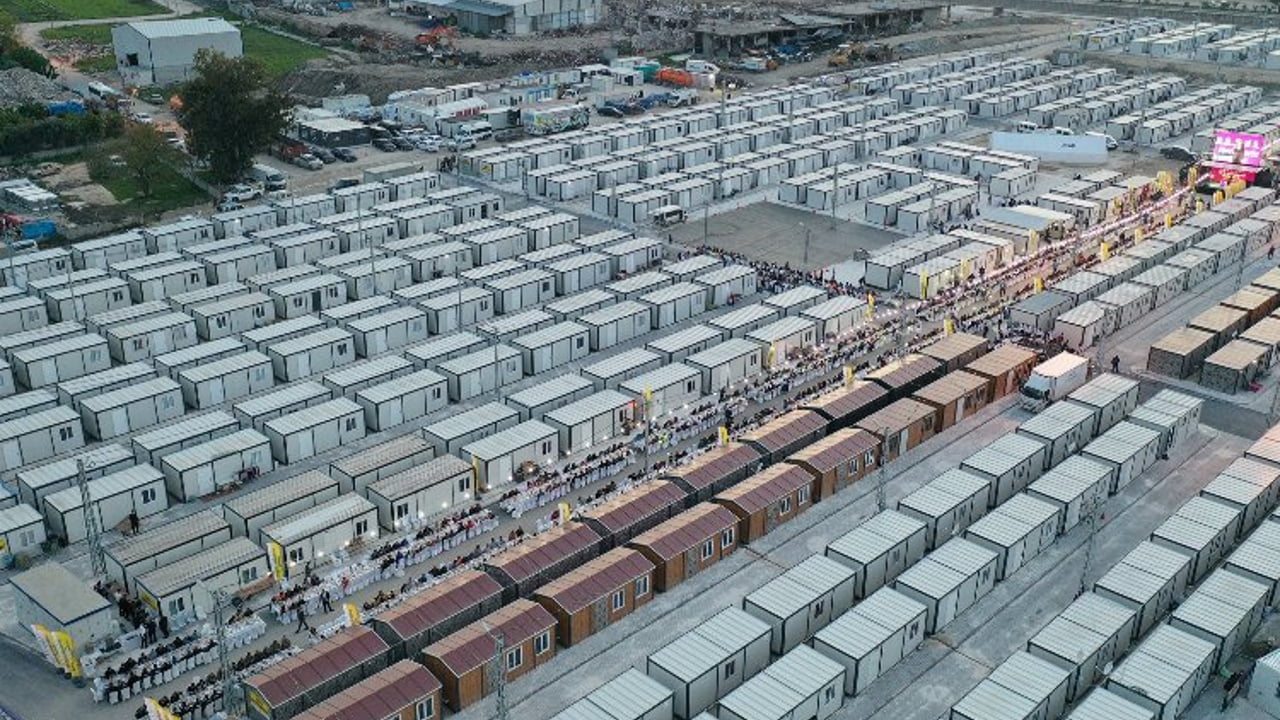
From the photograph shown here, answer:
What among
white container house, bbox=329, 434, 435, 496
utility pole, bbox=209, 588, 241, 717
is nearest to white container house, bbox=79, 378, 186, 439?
white container house, bbox=329, 434, 435, 496

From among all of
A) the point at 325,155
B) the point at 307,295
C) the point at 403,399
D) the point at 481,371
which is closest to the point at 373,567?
the point at 403,399

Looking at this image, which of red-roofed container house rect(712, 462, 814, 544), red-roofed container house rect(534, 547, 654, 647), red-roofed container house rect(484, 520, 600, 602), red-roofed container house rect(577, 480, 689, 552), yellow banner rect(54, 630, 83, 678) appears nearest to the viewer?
yellow banner rect(54, 630, 83, 678)

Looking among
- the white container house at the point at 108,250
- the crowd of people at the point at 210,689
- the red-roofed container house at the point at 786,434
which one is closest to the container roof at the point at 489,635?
the crowd of people at the point at 210,689

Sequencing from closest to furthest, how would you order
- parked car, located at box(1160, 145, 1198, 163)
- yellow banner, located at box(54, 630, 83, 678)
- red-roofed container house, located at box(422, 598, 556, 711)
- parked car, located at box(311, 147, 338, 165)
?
red-roofed container house, located at box(422, 598, 556, 711), yellow banner, located at box(54, 630, 83, 678), parked car, located at box(311, 147, 338, 165), parked car, located at box(1160, 145, 1198, 163)

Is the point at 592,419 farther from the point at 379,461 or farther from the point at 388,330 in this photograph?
the point at 388,330

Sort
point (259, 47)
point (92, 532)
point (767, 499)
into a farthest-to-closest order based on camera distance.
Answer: point (259, 47) < point (767, 499) < point (92, 532)

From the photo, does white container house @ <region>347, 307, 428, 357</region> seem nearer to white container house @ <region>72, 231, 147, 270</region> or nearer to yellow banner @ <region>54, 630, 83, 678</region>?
white container house @ <region>72, 231, 147, 270</region>

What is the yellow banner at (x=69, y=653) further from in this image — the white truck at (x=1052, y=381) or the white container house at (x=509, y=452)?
the white truck at (x=1052, y=381)
